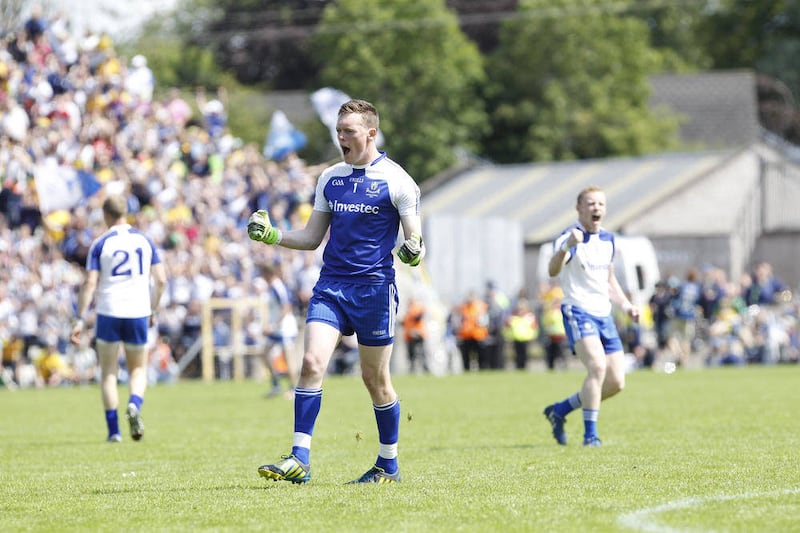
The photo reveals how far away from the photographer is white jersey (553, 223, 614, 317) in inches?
507

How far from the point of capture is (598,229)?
42.3ft

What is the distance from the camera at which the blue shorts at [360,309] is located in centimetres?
942

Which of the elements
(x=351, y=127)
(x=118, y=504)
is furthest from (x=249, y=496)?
(x=351, y=127)

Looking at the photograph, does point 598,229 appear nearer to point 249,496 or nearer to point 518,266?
point 249,496

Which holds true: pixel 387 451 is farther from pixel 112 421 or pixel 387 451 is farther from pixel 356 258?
pixel 112 421

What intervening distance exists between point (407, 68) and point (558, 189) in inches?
698

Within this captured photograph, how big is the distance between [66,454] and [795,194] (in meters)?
33.8

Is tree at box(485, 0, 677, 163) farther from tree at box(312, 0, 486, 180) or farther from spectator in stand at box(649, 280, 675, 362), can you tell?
spectator in stand at box(649, 280, 675, 362)

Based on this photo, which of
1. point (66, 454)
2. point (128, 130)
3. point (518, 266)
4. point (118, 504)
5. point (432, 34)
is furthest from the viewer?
point (432, 34)

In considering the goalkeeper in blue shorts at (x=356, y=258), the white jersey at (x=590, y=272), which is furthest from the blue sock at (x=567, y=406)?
the goalkeeper in blue shorts at (x=356, y=258)

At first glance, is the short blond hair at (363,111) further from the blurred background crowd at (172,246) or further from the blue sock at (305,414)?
the blurred background crowd at (172,246)

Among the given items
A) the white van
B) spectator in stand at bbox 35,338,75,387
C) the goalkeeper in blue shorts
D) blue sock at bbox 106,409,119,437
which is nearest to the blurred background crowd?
spectator in stand at bbox 35,338,75,387

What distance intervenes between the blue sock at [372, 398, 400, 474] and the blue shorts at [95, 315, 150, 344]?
15.6 ft

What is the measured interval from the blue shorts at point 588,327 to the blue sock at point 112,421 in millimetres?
4321
